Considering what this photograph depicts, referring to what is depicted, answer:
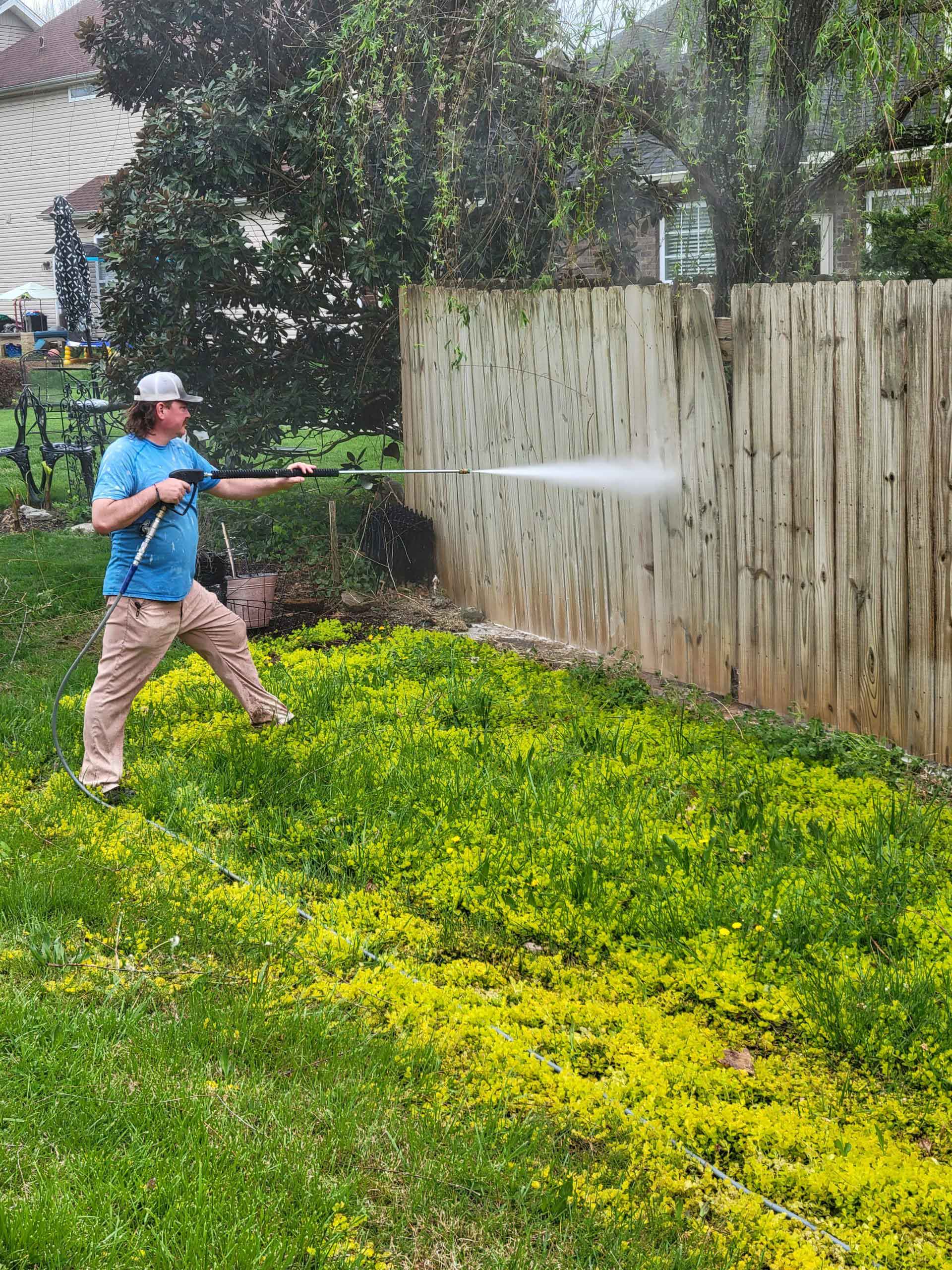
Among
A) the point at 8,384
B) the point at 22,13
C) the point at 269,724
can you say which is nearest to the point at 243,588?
the point at 269,724

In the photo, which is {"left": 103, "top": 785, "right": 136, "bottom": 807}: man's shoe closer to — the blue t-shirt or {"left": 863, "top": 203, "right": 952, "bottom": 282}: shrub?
the blue t-shirt

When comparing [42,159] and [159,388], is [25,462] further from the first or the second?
[42,159]

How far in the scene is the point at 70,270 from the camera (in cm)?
1727

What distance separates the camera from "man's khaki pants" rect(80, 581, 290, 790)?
227 inches

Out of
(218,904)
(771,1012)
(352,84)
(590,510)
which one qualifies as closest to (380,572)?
(590,510)

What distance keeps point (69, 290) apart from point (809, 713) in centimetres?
1388

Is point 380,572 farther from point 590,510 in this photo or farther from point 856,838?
point 856,838

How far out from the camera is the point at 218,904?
14.8 ft

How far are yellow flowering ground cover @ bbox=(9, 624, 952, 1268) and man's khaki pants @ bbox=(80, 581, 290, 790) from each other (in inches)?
7.1

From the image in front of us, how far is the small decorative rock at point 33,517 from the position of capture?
12.2 m

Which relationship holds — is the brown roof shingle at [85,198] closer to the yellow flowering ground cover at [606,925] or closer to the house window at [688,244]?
the house window at [688,244]

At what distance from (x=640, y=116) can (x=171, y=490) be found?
456cm

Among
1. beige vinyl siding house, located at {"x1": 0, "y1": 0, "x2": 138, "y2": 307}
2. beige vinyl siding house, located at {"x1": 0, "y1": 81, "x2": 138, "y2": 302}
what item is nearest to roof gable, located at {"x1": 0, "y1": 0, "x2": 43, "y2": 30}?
beige vinyl siding house, located at {"x1": 0, "y1": 0, "x2": 138, "y2": 307}

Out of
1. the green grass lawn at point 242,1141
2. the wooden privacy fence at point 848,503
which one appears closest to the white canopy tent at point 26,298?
the wooden privacy fence at point 848,503
